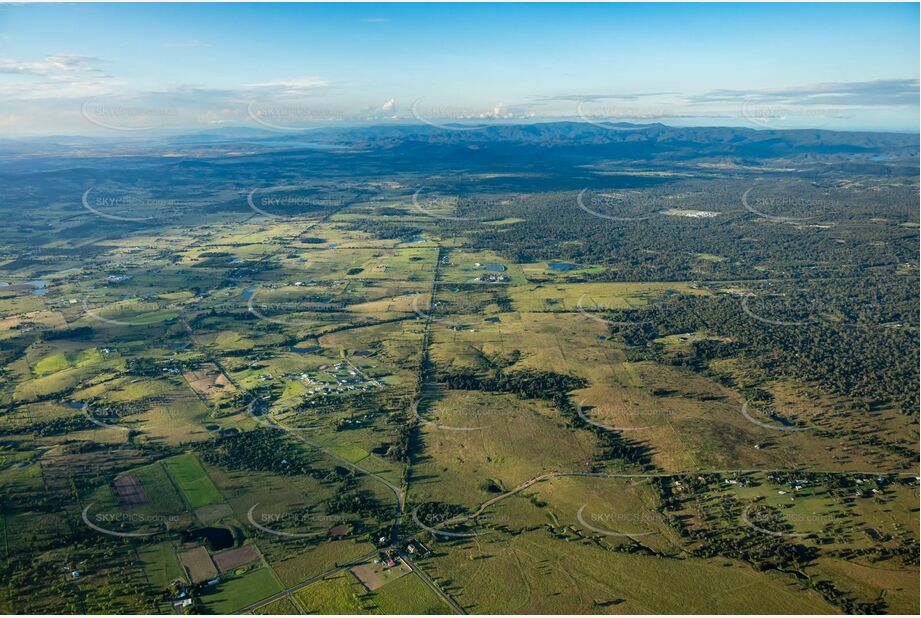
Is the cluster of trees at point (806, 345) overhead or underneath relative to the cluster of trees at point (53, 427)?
overhead

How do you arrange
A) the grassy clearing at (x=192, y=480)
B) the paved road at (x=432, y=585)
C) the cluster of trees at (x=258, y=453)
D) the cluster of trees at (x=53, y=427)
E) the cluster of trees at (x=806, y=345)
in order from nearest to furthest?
1. the paved road at (x=432, y=585)
2. the grassy clearing at (x=192, y=480)
3. the cluster of trees at (x=258, y=453)
4. the cluster of trees at (x=53, y=427)
5. the cluster of trees at (x=806, y=345)

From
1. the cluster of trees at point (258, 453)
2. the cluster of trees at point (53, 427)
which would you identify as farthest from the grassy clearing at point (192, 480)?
the cluster of trees at point (53, 427)

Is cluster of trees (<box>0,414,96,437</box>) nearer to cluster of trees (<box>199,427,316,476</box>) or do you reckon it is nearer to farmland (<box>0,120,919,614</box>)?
farmland (<box>0,120,919,614</box>)

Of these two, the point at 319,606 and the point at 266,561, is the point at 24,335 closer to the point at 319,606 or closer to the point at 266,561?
the point at 266,561

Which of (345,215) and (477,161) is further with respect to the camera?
(477,161)

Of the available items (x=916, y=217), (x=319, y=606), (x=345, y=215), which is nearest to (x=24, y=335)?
(x=319, y=606)

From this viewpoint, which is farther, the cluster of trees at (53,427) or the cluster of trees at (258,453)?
the cluster of trees at (53,427)

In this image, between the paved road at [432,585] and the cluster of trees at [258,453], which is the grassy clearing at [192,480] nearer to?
the cluster of trees at [258,453]

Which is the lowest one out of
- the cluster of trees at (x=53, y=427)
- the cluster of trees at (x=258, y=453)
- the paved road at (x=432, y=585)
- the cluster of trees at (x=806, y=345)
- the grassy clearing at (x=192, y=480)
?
the paved road at (x=432, y=585)

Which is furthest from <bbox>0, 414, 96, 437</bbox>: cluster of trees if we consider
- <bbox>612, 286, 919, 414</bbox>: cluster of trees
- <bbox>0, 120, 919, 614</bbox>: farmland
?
<bbox>612, 286, 919, 414</bbox>: cluster of trees

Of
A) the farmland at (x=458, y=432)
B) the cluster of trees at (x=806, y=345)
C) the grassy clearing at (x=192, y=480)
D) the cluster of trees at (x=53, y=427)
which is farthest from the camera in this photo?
the cluster of trees at (x=806, y=345)

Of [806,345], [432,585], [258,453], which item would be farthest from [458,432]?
[806,345]
